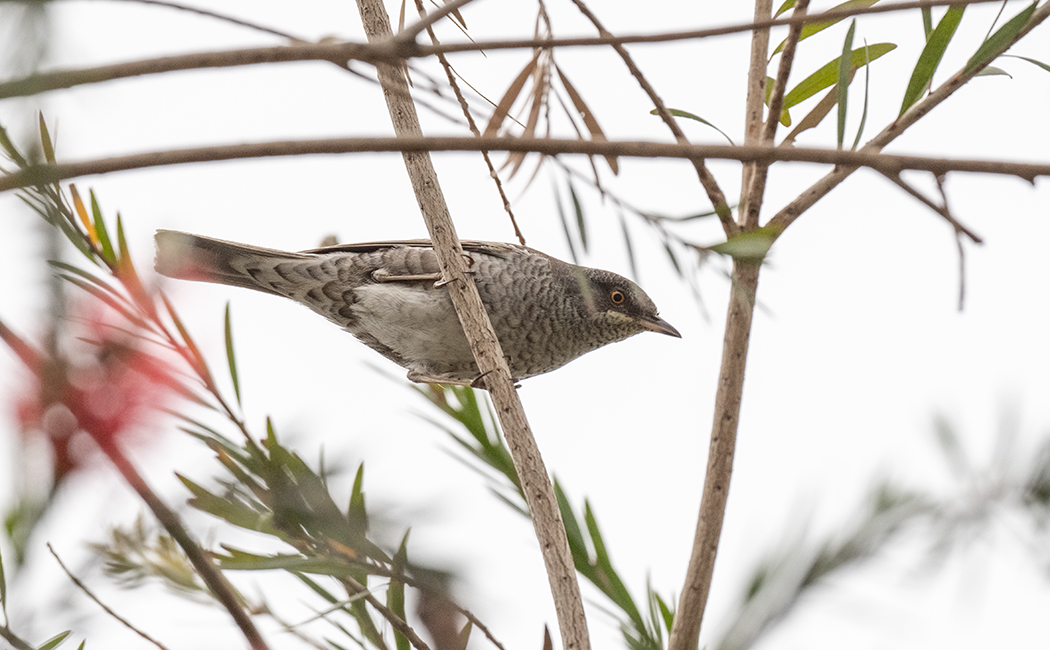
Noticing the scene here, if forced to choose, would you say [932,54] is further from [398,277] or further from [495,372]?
[398,277]

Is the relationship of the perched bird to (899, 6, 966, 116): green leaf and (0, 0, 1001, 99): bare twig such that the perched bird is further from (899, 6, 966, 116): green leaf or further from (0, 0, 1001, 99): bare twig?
(0, 0, 1001, 99): bare twig

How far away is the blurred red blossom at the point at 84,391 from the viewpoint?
76 centimetres

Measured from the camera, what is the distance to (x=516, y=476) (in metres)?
2.28

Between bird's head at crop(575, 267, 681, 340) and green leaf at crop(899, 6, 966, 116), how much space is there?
1.92m

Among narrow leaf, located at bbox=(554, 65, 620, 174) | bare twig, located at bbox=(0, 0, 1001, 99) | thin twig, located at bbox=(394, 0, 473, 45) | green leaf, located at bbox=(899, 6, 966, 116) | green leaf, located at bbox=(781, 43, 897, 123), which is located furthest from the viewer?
green leaf, located at bbox=(781, 43, 897, 123)

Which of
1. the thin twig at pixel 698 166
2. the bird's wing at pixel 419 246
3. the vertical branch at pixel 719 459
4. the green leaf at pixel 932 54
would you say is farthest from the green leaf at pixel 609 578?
the bird's wing at pixel 419 246

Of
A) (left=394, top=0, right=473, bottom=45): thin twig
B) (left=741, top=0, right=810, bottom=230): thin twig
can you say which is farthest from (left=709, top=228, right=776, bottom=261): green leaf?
(left=741, top=0, right=810, bottom=230): thin twig

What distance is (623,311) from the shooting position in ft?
12.6

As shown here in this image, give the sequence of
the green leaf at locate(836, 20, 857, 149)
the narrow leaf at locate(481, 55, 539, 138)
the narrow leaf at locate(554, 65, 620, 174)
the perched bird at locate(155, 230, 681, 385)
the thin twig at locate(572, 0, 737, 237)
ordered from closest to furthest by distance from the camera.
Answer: the green leaf at locate(836, 20, 857, 149) < the narrow leaf at locate(481, 55, 539, 138) < the narrow leaf at locate(554, 65, 620, 174) < the thin twig at locate(572, 0, 737, 237) < the perched bird at locate(155, 230, 681, 385)

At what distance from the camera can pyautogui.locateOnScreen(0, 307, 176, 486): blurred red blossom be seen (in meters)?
0.76

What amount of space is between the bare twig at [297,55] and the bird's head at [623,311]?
2852 mm

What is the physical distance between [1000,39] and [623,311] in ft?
7.30

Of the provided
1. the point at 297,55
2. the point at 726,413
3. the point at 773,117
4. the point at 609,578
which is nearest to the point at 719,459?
the point at 726,413

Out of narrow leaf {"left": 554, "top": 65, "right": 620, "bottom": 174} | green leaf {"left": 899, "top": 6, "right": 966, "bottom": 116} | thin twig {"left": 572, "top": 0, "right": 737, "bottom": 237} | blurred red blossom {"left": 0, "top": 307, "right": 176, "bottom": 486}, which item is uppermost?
green leaf {"left": 899, "top": 6, "right": 966, "bottom": 116}
